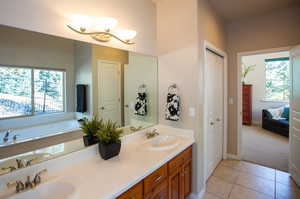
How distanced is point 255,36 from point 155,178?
306 centimetres

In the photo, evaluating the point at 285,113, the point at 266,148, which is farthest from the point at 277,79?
the point at 266,148

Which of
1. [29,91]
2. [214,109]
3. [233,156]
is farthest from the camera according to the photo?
[233,156]

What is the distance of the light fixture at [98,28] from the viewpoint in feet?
4.66

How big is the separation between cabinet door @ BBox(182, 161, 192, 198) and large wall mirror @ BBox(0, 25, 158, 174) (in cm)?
81

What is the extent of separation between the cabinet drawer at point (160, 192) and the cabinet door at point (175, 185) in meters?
0.09

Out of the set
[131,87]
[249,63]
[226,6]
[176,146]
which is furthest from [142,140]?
[249,63]

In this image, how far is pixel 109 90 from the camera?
6.06ft

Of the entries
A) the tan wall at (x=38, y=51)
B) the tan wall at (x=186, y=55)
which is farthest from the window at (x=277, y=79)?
the tan wall at (x=38, y=51)

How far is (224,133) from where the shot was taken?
3.22 m

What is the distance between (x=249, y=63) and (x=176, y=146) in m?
6.13

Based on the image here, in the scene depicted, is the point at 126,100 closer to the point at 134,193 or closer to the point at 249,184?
the point at 134,193

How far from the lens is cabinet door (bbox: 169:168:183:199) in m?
1.65

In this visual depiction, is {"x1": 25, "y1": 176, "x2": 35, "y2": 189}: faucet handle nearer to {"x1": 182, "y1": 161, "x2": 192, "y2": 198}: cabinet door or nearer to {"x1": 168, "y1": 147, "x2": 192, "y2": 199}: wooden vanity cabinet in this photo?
{"x1": 168, "y1": 147, "x2": 192, "y2": 199}: wooden vanity cabinet

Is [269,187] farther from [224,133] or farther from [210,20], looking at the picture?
[210,20]
